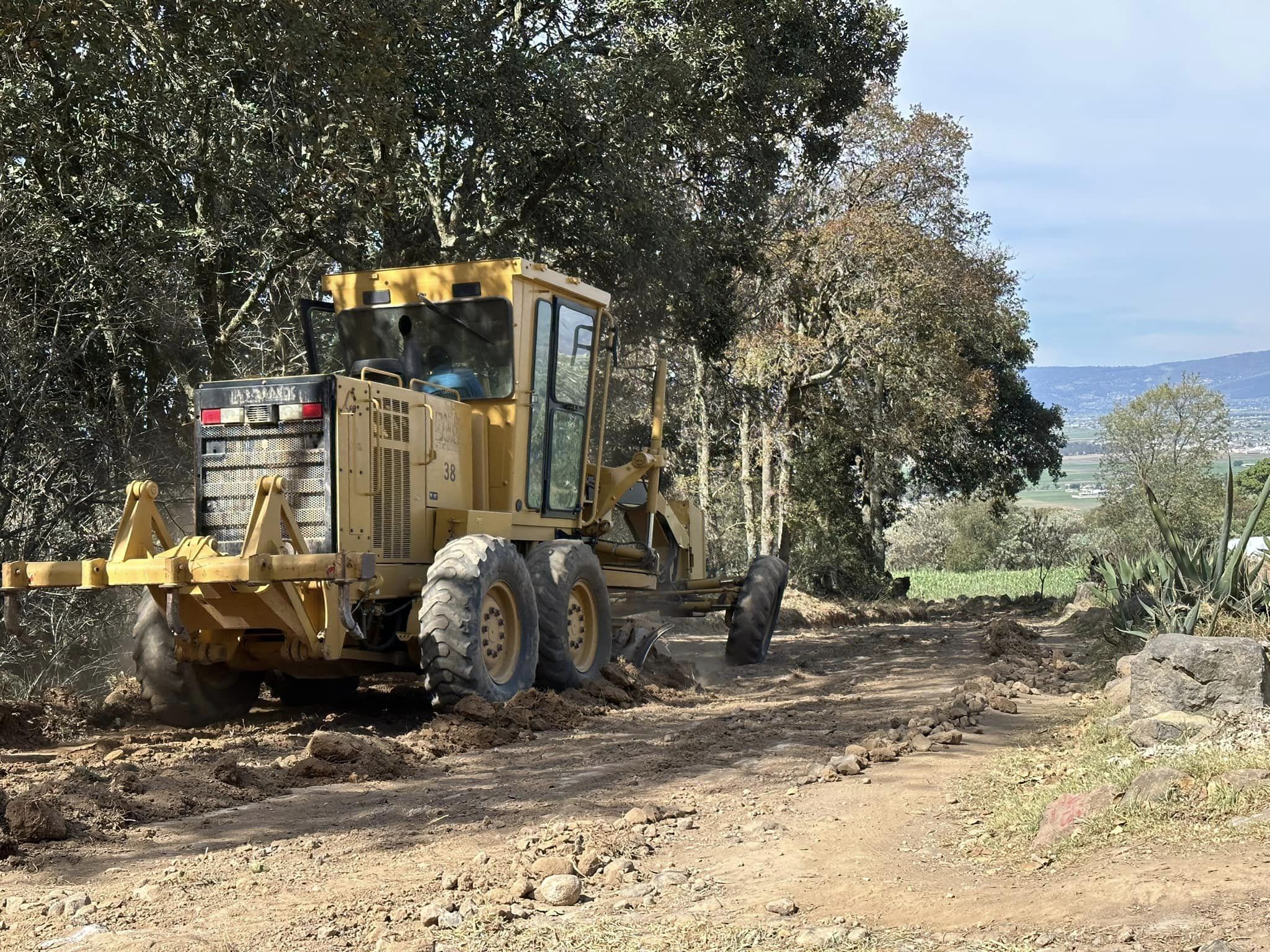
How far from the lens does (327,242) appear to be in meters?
13.5

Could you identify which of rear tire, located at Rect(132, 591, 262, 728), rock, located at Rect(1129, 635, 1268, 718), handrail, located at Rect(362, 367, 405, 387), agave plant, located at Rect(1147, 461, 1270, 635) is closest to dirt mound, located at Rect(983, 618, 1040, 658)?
agave plant, located at Rect(1147, 461, 1270, 635)

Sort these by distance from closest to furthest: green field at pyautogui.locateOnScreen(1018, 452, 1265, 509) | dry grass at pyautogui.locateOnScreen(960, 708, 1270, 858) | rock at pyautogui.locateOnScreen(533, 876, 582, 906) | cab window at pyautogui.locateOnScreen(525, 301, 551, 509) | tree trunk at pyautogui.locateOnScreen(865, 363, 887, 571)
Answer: rock at pyautogui.locateOnScreen(533, 876, 582, 906) → dry grass at pyautogui.locateOnScreen(960, 708, 1270, 858) → cab window at pyautogui.locateOnScreen(525, 301, 551, 509) → tree trunk at pyautogui.locateOnScreen(865, 363, 887, 571) → green field at pyautogui.locateOnScreen(1018, 452, 1265, 509)

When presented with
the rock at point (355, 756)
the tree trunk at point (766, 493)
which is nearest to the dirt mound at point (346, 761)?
the rock at point (355, 756)

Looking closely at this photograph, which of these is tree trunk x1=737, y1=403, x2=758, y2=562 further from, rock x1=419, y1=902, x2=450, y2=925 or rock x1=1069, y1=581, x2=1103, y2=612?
rock x1=419, y1=902, x2=450, y2=925

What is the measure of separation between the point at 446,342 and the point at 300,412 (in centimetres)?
202

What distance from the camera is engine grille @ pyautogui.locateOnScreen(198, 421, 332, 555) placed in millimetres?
8703

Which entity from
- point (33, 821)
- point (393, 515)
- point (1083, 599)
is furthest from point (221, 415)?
point (1083, 599)

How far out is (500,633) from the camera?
31.3 feet

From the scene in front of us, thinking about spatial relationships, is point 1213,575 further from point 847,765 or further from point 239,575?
point 239,575

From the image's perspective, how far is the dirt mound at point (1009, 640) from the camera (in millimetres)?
12828

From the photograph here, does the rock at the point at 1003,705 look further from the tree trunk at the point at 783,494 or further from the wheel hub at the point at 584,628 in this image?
the tree trunk at the point at 783,494

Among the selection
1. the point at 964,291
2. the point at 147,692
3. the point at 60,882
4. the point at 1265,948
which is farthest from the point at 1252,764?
the point at 964,291

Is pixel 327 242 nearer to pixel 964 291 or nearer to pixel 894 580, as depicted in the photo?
pixel 964 291

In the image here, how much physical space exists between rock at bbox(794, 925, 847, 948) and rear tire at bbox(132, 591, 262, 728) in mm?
6003
